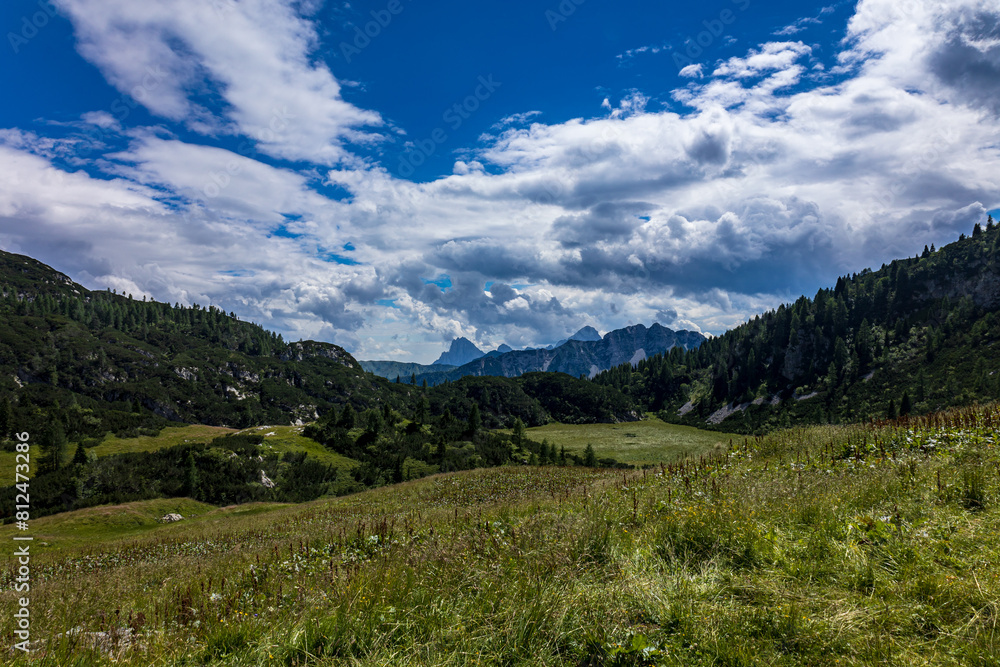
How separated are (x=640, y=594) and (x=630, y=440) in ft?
506

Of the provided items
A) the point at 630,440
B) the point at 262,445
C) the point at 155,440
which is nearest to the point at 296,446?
the point at 262,445

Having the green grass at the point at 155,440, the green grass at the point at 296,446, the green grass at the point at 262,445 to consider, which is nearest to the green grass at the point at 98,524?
the green grass at the point at 296,446

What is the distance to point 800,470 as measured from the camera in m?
9.94

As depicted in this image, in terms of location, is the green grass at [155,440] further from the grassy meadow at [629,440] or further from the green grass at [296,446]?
the grassy meadow at [629,440]

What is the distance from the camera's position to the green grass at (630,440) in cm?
11581

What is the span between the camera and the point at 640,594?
15.4 feet

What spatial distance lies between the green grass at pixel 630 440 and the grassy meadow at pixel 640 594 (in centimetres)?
9637

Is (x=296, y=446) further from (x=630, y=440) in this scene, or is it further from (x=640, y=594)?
(x=630, y=440)

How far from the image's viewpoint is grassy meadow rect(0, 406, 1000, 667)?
3.88m

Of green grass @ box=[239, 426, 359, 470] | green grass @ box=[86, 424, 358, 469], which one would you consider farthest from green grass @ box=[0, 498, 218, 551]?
green grass @ box=[86, 424, 358, 469]

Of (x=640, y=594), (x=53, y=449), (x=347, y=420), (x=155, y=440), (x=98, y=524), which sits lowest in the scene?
(x=98, y=524)

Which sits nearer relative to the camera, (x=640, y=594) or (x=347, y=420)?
(x=640, y=594)

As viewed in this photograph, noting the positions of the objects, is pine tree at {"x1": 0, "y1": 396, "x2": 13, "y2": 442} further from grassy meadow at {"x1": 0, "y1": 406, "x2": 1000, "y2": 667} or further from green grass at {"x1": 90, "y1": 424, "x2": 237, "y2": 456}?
grassy meadow at {"x1": 0, "y1": 406, "x2": 1000, "y2": 667}

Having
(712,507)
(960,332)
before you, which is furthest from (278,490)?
(960,332)
